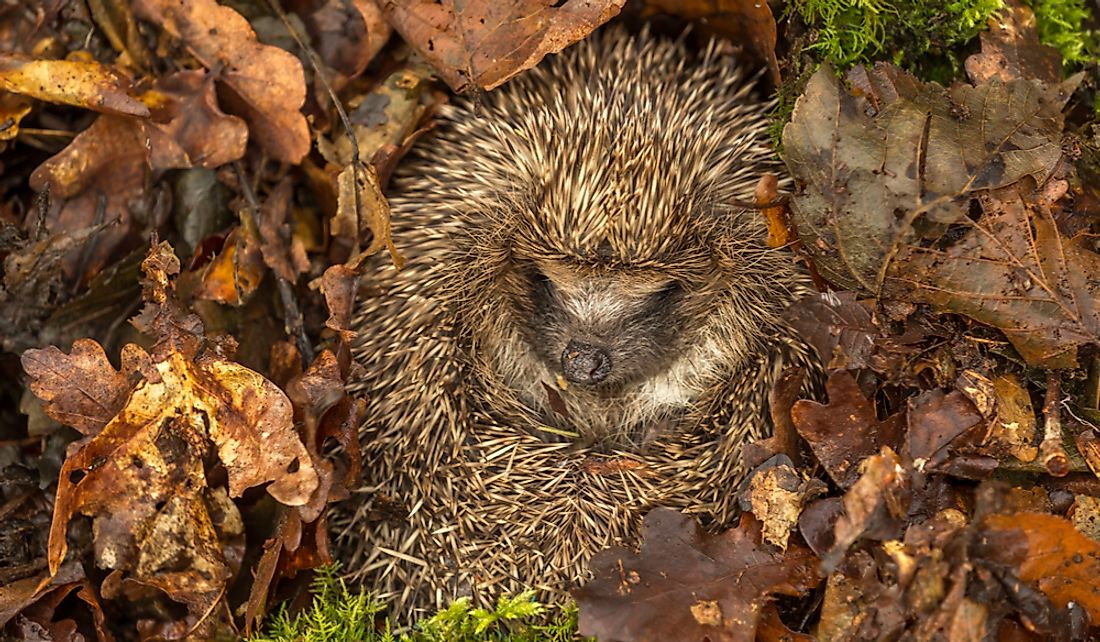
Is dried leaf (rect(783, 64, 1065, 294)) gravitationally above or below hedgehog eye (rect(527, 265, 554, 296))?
above

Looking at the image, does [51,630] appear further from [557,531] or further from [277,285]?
[557,531]

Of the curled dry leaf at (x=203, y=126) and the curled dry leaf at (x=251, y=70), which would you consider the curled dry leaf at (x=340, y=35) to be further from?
the curled dry leaf at (x=203, y=126)

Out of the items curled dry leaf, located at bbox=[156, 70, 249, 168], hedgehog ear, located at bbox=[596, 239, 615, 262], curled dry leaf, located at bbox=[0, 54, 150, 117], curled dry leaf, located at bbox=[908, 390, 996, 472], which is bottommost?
curled dry leaf, located at bbox=[908, 390, 996, 472]

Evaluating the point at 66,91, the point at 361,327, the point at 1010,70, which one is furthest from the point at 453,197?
the point at 1010,70

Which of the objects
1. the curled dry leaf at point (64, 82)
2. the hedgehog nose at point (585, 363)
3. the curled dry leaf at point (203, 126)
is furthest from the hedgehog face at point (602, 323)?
the curled dry leaf at point (64, 82)

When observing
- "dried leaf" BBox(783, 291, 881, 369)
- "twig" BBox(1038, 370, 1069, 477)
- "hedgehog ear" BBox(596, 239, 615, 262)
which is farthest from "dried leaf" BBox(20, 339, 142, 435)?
"twig" BBox(1038, 370, 1069, 477)

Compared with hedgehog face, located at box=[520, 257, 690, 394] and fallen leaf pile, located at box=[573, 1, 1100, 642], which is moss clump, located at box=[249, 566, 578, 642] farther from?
hedgehog face, located at box=[520, 257, 690, 394]
